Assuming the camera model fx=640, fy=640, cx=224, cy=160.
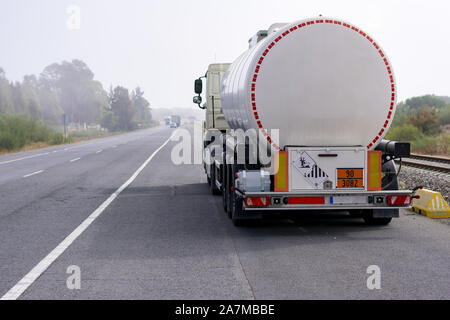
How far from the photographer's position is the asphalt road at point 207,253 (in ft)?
21.0

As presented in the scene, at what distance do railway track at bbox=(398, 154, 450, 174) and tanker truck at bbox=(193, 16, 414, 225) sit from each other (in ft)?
30.9

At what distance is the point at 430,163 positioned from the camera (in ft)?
70.2

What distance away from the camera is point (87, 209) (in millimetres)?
12547

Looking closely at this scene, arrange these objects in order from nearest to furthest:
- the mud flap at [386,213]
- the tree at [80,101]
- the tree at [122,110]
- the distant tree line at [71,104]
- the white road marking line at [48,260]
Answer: the white road marking line at [48,260]
the mud flap at [386,213]
the distant tree line at [71,104]
the tree at [122,110]
the tree at [80,101]

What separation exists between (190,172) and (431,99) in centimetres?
7196

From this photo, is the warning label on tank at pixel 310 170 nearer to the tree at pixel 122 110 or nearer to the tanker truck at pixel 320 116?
the tanker truck at pixel 320 116

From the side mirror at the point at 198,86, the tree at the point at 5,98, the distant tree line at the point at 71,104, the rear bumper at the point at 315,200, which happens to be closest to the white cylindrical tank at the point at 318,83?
the rear bumper at the point at 315,200

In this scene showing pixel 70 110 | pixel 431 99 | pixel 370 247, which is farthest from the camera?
pixel 70 110

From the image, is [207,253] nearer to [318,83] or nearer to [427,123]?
[318,83]

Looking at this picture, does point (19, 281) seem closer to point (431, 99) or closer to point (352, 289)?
point (352, 289)

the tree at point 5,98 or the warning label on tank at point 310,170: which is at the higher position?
the tree at point 5,98

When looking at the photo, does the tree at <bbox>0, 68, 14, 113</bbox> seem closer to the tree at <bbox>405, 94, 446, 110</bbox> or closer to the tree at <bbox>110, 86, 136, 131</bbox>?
the tree at <bbox>110, 86, 136, 131</bbox>

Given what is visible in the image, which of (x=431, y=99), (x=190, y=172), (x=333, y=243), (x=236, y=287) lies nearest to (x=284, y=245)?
(x=333, y=243)

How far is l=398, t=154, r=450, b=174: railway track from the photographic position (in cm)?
1870
